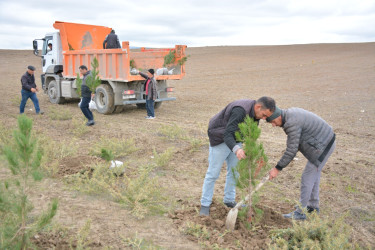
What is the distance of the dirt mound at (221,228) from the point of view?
3.98 meters

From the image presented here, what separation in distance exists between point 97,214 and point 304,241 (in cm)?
250

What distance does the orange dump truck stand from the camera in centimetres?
1112

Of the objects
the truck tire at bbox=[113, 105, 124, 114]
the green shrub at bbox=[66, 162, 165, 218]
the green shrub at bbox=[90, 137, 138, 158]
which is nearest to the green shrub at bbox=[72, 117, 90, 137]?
the green shrub at bbox=[90, 137, 138, 158]

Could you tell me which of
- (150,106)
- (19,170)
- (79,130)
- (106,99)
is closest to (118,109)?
(106,99)

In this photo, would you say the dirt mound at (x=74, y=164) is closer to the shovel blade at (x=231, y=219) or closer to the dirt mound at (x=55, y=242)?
the dirt mound at (x=55, y=242)

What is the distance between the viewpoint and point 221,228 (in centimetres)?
428

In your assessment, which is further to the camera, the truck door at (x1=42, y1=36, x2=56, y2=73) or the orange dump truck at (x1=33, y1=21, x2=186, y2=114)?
the truck door at (x1=42, y1=36, x2=56, y2=73)

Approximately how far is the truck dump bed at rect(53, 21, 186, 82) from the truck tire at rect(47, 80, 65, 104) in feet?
3.35

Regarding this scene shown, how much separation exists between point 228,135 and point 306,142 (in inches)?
39.4

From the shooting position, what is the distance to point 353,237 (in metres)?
4.24

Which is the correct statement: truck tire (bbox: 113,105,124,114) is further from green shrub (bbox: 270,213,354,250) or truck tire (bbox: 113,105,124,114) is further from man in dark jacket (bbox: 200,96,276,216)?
green shrub (bbox: 270,213,354,250)

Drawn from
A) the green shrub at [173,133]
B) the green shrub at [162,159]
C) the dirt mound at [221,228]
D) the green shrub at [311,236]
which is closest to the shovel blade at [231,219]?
the dirt mound at [221,228]

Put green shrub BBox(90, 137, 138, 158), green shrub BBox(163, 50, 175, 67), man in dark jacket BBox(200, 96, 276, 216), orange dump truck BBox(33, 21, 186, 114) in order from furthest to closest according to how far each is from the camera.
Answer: green shrub BBox(163, 50, 175, 67), orange dump truck BBox(33, 21, 186, 114), green shrub BBox(90, 137, 138, 158), man in dark jacket BBox(200, 96, 276, 216)

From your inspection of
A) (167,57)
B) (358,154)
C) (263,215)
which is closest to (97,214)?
(263,215)
